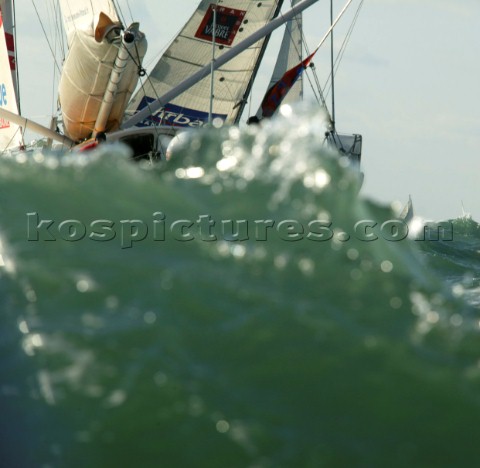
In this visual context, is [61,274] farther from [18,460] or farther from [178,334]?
[18,460]

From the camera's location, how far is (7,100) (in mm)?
21906

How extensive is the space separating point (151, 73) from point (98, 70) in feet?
29.5

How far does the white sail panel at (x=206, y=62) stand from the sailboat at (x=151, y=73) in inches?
0.9

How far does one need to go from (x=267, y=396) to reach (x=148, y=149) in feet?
43.3

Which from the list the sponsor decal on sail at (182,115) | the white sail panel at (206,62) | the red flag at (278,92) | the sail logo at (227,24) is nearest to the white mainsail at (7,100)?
the white sail panel at (206,62)

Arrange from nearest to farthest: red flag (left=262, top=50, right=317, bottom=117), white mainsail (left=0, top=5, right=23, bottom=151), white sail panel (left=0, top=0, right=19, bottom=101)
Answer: white mainsail (left=0, top=5, right=23, bottom=151) → red flag (left=262, top=50, right=317, bottom=117) → white sail panel (left=0, top=0, right=19, bottom=101)

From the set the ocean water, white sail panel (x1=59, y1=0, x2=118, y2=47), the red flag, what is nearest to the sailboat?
white sail panel (x1=59, y1=0, x2=118, y2=47)

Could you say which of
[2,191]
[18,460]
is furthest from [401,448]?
[2,191]

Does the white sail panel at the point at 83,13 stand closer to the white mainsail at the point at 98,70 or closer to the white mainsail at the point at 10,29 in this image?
the white mainsail at the point at 98,70

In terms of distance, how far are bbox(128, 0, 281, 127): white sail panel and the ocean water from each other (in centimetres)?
1975

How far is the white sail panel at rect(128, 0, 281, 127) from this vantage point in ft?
85.8

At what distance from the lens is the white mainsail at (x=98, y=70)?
60.4 feet

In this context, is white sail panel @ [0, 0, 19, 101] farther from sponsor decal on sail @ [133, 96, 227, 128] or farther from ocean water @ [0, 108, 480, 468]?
ocean water @ [0, 108, 480, 468]

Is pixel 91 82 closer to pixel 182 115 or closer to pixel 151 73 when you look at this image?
pixel 182 115
